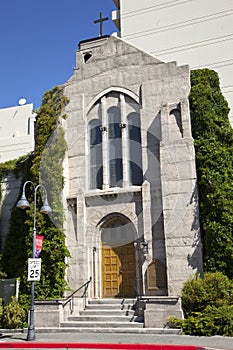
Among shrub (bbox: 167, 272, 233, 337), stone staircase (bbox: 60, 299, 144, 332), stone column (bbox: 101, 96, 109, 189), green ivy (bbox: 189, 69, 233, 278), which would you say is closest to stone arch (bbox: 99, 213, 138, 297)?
stone staircase (bbox: 60, 299, 144, 332)

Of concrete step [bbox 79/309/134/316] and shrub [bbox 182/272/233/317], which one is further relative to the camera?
concrete step [bbox 79/309/134/316]

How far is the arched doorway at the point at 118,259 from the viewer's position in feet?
56.5

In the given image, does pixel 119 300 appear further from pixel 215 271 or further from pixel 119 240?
pixel 215 271

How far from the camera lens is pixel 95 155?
754 inches

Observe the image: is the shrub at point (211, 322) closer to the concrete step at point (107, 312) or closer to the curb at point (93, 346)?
the curb at point (93, 346)

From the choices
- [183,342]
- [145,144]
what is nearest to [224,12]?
[145,144]

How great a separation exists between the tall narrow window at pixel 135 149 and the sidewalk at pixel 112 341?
695cm

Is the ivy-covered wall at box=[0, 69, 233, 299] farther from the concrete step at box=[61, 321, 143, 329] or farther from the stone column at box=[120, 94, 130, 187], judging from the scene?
the stone column at box=[120, 94, 130, 187]

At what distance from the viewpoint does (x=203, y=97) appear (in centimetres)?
1723

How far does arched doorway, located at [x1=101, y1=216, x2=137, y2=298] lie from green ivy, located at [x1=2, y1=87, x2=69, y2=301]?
1822mm

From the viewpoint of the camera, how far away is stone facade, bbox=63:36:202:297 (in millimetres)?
16219

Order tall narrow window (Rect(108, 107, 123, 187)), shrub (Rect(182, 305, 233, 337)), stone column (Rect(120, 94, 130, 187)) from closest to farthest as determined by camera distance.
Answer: shrub (Rect(182, 305, 233, 337)) < stone column (Rect(120, 94, 130, 187)) < tall narrow window (Rect(108, 107, 123, 187))

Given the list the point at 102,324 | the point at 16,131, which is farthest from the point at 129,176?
the point at 16,131

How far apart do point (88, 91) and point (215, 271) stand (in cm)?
1032
